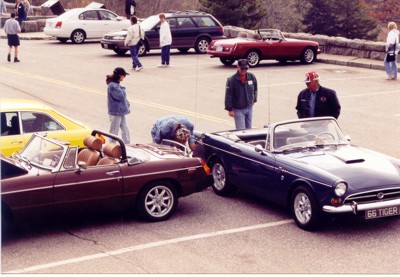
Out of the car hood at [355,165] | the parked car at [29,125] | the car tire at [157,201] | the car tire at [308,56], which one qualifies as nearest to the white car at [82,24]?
the car tire at [308,56]

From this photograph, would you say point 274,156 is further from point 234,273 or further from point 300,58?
point 300,58

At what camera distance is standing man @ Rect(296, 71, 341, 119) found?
11.8 metres

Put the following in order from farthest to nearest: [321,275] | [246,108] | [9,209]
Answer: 1. [246,108]
2. [9,209]
3. [321,275]

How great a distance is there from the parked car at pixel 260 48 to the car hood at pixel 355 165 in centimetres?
1580

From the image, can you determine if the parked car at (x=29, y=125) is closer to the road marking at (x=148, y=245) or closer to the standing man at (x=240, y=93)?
the standing man at (x=240, y=93)

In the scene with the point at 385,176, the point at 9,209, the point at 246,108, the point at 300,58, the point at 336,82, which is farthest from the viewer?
the point at 300,58

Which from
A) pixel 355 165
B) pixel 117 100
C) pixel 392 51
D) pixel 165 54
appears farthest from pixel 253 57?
pixel 355 165

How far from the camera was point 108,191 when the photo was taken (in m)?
9.55

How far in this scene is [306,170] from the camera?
31.4 feet

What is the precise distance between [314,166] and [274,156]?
76 cm

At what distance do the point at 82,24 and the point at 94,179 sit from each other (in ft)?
83.4

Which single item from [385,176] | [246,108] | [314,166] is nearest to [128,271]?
[314,166]

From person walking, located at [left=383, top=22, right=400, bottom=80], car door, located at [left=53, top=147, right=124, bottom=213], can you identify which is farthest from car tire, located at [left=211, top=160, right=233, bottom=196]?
person walking, located at [left=383, top=22, right=400, bottom=80]

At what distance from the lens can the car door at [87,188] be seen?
9.22 m
